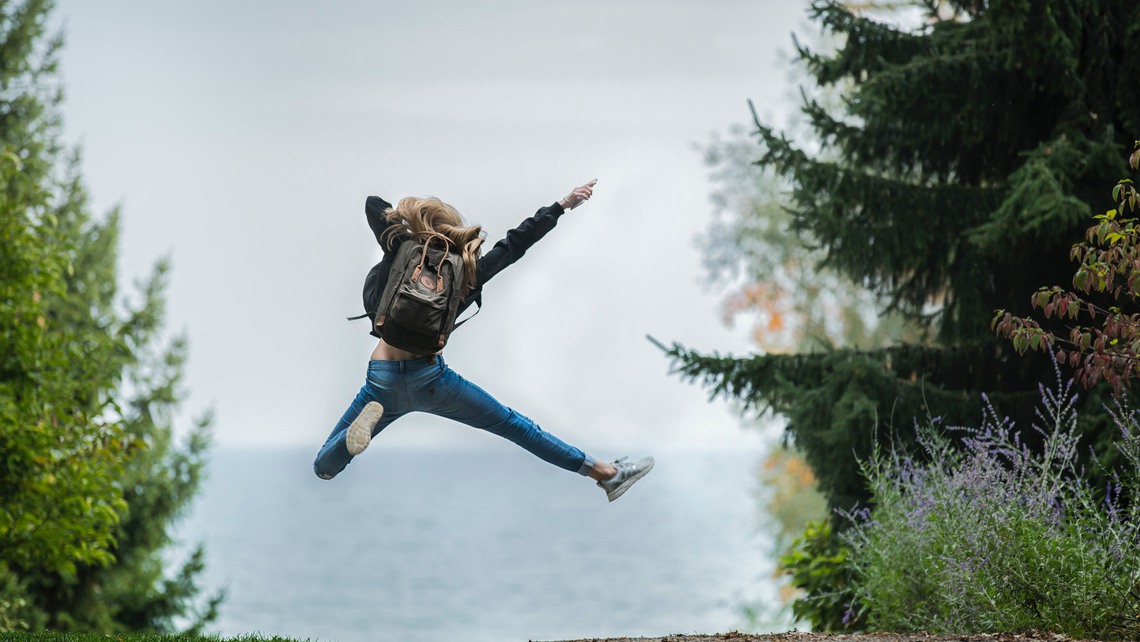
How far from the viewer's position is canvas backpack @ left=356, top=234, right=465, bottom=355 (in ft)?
16.9

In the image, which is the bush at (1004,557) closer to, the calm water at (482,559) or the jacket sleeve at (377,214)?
the jacket sleeve at (377,214)

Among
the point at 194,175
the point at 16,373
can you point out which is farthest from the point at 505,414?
the point at 194,175

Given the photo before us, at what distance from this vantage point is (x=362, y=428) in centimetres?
525

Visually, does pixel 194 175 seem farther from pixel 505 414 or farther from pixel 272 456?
pixel 272 456

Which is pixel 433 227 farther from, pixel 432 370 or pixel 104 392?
pixel 104 392

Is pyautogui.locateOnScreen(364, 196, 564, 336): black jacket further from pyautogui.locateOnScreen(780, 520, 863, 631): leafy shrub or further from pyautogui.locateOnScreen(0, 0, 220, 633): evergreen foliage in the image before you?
pyautogui.locateOnScreen(0, 0, 220, 633): evergreen foliage

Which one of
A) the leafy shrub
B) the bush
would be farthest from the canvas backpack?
the leafy shrub

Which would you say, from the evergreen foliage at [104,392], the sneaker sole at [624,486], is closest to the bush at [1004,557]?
the sneaker sole at [624,486]

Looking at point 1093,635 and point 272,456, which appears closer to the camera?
point 1093,635

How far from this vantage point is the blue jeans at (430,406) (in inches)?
213

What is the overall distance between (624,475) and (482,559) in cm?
5406

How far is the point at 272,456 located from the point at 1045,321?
6878 inches

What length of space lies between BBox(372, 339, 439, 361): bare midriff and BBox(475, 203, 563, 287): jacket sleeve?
1.58 ft

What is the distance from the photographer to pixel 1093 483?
7562 millimetres
